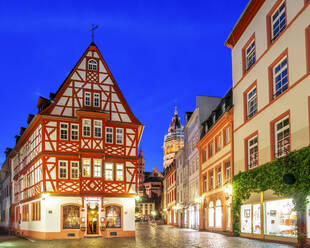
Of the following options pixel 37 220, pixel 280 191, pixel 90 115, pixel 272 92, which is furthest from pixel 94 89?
pixel 280 191

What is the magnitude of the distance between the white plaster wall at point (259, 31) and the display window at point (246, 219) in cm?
885

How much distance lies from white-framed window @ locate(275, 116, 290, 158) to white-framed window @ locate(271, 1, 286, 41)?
483 cm

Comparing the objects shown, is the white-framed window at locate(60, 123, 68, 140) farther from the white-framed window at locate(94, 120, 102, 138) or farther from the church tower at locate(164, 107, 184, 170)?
the church tower at locate(164, 107, 184, 170)

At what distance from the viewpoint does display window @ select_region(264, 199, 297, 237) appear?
20.4 m

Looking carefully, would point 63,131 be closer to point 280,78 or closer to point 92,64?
point 92,64

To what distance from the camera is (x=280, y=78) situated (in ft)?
74.2

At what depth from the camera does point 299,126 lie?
1947 cm

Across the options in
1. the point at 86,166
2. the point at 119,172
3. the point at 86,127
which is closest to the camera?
the point at 86,166

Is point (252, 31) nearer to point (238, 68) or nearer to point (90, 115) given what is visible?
point (238, 68)

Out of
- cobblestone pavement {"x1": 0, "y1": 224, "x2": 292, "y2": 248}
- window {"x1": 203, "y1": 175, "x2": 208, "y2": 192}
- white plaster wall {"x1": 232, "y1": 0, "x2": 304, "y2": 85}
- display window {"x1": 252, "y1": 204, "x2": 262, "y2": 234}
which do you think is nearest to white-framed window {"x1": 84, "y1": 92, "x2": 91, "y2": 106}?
cobblestone pavement {"x1": 0, "y1": 224, "x2": 292, "y2": 248}

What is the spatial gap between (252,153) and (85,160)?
14.1 m

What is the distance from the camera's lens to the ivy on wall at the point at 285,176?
18562mm

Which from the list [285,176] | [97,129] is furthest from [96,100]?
[285,176]

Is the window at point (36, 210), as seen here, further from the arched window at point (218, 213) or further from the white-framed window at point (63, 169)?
the arched window at point (218, 213)
